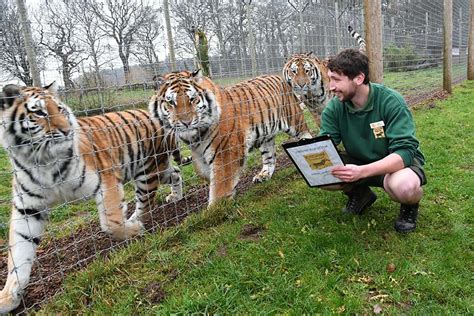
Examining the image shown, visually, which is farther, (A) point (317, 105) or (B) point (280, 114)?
(A) point (317, 105)

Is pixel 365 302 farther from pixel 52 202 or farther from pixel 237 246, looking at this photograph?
pixel 52 202

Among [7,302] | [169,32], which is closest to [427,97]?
[169,32]

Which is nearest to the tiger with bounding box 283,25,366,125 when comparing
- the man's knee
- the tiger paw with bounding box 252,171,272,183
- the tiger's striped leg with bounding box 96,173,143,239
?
the tiger paw with bounding box 252,171,272,183

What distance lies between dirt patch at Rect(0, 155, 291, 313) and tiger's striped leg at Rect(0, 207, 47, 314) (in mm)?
76

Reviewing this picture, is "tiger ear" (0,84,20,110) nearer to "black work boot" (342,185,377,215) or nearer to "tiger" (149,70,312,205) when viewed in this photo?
"tiger" (149,70,312,205)

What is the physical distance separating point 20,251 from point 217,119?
1.81 m

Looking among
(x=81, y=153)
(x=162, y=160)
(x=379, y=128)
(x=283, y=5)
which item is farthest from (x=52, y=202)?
(x=283, y=5)

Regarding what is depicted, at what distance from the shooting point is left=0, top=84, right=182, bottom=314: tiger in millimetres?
2477

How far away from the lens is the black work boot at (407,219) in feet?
9.56

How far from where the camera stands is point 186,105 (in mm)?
3363

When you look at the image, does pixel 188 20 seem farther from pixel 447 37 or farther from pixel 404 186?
pixel 447 37

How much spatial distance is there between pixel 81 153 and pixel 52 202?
37 cm

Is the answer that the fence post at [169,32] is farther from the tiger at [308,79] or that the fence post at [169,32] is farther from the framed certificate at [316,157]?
the framed certificate at [316,157]

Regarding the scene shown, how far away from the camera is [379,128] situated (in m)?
2.80
